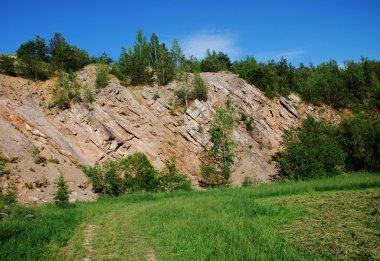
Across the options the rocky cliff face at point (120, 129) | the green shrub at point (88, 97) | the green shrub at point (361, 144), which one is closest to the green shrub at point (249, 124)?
the rocky cliff face at point (120, 129)

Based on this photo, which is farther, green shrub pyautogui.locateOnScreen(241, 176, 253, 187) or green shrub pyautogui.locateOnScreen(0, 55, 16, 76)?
green shrub pyautogui.locateOnScreen(0, 55, 16, 76)

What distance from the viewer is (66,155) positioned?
39.5 meters

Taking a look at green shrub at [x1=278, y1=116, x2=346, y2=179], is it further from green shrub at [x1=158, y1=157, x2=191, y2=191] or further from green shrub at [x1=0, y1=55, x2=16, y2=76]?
green shrub at [x1=0, y1=55, x2=16, y2=76]

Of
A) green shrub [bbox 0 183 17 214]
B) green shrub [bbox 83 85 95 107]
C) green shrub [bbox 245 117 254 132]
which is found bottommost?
green shrub [bbox 0 183 17 214]

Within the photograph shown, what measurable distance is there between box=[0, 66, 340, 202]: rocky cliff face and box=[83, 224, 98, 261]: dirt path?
17204mm

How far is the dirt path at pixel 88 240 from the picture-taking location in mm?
11207

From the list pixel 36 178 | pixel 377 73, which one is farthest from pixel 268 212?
pixel 377 73

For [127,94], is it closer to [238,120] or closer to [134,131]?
[134,131]

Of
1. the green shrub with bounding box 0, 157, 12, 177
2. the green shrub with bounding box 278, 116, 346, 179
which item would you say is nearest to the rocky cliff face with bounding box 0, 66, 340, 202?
the green shrub with bounding box 0, 157, 12, 177

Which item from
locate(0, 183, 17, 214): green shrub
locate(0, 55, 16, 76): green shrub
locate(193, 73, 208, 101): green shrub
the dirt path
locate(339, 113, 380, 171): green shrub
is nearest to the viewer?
the dirt path

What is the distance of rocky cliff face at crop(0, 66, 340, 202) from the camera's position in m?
35.8

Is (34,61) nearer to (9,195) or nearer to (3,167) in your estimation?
(3,167)

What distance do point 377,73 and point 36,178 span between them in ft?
271

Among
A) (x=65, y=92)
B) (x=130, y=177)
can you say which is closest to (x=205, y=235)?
(x=130, y=177)
